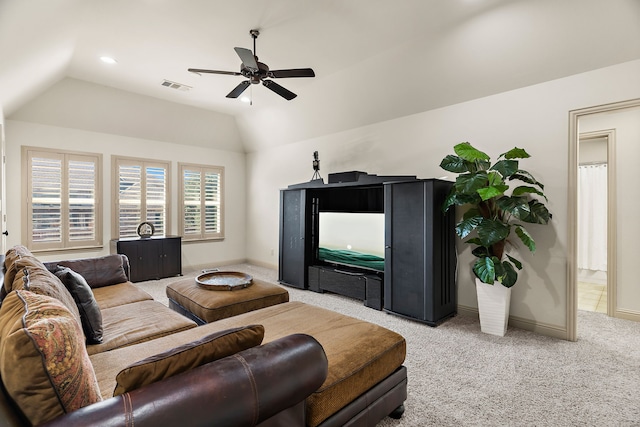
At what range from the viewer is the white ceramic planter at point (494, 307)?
3221mm

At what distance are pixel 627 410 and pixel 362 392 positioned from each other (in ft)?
6.14

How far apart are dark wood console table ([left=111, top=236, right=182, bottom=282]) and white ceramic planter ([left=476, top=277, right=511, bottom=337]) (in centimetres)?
509

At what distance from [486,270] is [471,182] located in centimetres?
90

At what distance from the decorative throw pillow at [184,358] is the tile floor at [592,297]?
4777 mm

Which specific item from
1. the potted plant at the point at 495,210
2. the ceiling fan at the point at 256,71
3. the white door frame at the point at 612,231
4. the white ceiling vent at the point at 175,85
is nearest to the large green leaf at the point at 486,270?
the potted plant at the point at 495,210

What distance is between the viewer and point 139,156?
Result: 5.90m

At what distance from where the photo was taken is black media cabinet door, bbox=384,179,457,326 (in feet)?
11.5

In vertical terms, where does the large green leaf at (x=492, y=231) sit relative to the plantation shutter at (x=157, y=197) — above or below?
below

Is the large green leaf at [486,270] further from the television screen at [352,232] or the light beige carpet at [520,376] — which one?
the television screen at [352,232]

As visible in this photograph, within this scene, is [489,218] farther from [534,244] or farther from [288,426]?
[288,426]

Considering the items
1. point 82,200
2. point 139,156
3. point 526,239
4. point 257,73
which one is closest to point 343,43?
point 257,73

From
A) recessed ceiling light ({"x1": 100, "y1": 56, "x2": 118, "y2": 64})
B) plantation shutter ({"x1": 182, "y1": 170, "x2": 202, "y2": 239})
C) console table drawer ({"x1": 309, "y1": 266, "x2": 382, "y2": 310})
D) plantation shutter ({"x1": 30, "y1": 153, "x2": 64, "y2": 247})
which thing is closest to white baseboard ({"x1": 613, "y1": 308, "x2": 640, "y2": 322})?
console table drawer ({"x1": 309, "y1": 266, "x2": 382, "y2": 310})

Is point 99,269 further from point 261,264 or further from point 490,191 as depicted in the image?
point 490,191

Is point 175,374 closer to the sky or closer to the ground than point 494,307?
closer to the sky
